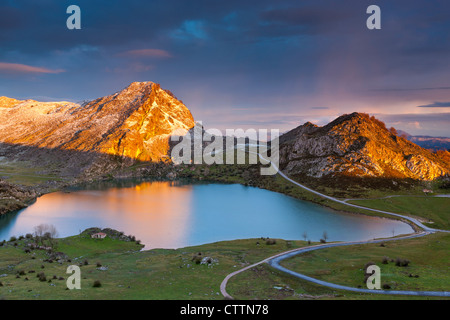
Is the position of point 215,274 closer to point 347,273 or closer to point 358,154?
point 347,273

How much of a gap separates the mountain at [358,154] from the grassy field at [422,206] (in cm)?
2850

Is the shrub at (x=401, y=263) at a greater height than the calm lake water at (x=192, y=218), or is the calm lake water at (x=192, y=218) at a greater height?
the shrub at (x=401, y=263)

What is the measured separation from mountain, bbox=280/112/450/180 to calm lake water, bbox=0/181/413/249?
36325 millimetres

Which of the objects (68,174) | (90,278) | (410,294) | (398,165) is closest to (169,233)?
(90,278)

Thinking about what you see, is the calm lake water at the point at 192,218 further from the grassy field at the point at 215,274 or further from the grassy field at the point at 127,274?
the grassy field at the point at 215,274

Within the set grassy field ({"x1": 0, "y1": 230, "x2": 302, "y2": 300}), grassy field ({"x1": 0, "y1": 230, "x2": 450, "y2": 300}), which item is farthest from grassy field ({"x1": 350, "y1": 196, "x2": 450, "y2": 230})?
grassy field ({"x1": 0, "y1": 230, "x2": 302, "y2": 300})

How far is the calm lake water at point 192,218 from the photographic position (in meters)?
74.2

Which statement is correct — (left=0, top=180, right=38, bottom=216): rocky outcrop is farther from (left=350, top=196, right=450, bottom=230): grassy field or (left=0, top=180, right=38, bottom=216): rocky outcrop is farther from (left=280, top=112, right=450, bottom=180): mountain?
(left=350, top=196, right=450, bottom=230): grassy field

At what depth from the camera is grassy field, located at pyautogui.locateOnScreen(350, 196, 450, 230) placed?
276 feet

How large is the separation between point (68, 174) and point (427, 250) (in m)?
208

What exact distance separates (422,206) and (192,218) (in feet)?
272

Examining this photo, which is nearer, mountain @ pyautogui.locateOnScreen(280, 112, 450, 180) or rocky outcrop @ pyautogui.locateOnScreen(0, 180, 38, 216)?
rocky outcrop @ pyautogui.locateOnScreen(0, 180, 38, 216)

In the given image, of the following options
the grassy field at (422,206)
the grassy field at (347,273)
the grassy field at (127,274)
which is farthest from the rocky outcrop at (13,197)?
the grassy field at (422,206)
